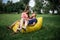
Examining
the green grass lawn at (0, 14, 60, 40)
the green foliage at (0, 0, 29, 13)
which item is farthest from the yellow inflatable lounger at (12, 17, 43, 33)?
the green foliage at (0, 0, 29, 13)

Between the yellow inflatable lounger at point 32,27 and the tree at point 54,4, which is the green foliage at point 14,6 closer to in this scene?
the yellow inflatable lounger at point 32,27

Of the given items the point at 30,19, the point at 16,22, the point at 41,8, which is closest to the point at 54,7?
the point at 41,8

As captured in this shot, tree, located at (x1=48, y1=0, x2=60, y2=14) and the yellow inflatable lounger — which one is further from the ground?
tree, located at (x1=48, y1=0, x2=60, y2=14)

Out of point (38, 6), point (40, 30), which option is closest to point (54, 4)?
point (38, 6)

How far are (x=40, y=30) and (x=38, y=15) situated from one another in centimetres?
14

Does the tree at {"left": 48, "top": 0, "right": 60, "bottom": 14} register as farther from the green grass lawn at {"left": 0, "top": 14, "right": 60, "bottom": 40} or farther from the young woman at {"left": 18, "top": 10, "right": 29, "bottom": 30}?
the young woman at {"left": 18, "top": 10, "right": 29, "bottom": 30}

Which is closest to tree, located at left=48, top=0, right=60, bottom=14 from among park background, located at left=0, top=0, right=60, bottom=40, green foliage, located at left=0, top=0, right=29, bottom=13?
park background, located at left=0, top=0, right=60, bottom=40

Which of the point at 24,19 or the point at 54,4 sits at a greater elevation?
the point at 54,4

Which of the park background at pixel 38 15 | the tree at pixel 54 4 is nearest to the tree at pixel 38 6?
the park background at pixel 38 15

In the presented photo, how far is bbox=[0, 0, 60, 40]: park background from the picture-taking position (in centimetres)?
189

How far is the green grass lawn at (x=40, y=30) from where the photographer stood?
6.18 ft

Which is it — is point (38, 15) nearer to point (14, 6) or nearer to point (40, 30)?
point (40, 30)

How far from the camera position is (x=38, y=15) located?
1.94 metres

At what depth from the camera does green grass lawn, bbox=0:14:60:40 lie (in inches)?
74.1
